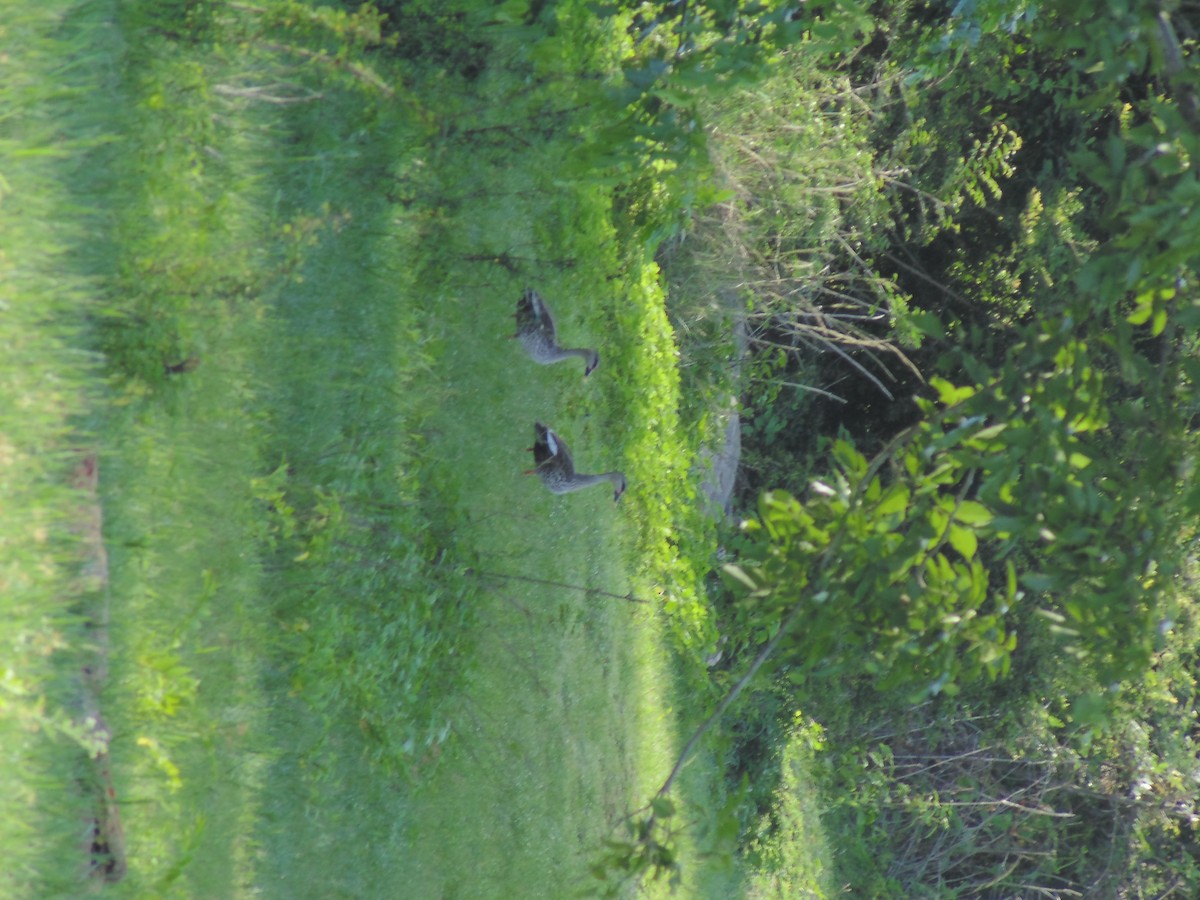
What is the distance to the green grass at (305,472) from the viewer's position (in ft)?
12.0

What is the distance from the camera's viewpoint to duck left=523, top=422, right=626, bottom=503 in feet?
18.3

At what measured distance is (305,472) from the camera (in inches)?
181

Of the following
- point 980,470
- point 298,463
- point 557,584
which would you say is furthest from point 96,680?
point 980,470

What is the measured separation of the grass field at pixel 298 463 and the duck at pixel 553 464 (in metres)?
0.17

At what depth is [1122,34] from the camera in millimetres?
2947

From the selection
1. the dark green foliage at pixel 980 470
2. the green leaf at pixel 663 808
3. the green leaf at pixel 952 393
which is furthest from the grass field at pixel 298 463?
the green leaf at pixel 952 393

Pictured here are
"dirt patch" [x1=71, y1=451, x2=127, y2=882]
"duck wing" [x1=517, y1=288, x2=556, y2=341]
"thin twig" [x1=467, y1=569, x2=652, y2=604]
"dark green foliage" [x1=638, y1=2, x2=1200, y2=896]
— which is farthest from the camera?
"dark green foliage" [x1=638, y1=2, x2=1200, y2=896]

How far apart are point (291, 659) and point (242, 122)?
202cm

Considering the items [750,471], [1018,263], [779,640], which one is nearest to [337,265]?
[779,640]

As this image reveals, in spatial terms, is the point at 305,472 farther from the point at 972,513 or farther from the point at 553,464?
the point at 972,513

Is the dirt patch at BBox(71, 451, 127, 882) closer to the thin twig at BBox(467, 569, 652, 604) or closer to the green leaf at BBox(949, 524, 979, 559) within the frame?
the thin twig at BBox(467, 569, 652, 604)

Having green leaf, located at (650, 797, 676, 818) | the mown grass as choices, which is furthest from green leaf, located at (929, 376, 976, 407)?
the mown grass

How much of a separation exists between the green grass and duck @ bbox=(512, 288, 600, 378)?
0.21m

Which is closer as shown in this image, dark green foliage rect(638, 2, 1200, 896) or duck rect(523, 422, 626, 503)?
duck rect(523, 422, 626, 503)
